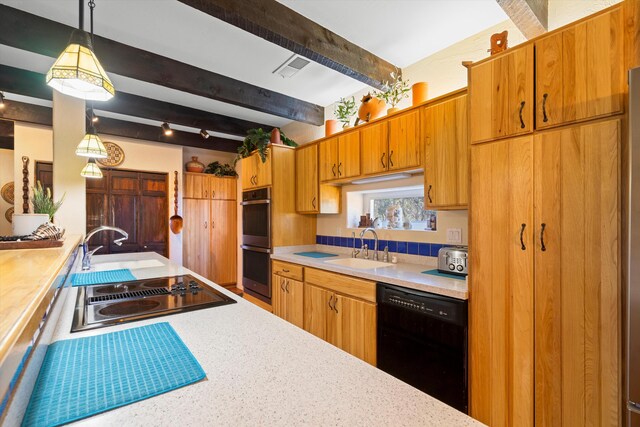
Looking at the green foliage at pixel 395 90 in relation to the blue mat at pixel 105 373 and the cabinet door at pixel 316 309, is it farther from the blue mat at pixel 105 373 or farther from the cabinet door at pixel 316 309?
the blue mat at pixel 105 373

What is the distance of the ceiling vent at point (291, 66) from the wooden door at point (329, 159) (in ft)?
2.39

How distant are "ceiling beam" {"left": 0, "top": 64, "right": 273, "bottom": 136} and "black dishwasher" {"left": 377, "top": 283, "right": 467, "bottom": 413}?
3042 mm

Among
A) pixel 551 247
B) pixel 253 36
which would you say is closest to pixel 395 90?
pixel 253 36

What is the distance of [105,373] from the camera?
0.73 meters

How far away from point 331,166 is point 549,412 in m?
2.39

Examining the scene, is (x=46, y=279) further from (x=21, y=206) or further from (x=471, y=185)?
(x=21, y=206)

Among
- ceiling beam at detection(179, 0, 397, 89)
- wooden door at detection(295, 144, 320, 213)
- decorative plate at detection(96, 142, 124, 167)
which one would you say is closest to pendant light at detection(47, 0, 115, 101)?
ceiling beam at detection(179, 0, 397, 89)

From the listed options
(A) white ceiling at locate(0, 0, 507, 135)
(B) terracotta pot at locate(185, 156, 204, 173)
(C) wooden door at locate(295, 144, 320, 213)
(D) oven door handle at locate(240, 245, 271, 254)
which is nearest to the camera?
(A) white ceiling at locate(0, 0, 507, 135)

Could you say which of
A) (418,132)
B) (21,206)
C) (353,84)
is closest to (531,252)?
(418,132)

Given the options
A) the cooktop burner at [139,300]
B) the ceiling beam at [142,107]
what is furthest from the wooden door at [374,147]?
the ceiling beam at [142,107]

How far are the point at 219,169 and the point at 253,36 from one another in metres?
3.27

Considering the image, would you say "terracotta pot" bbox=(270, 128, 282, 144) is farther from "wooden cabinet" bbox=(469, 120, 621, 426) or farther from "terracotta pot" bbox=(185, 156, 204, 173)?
"wooden cabinet" bbox=(469, 120, 621, 426)

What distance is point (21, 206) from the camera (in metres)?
3.55

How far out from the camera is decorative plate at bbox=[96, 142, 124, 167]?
162 inches
